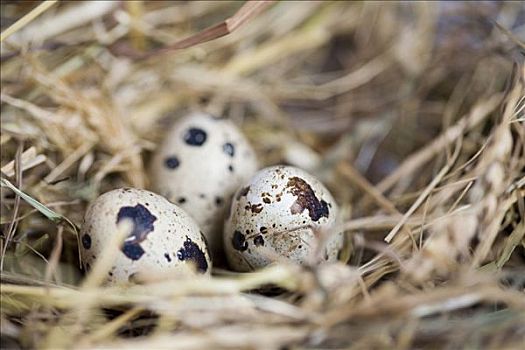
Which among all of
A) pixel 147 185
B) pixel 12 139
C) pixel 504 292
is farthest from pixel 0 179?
pixel 504 292

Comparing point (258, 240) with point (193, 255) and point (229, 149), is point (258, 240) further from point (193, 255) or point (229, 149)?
point (229, 149)

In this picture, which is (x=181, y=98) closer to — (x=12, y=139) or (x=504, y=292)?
(x=12, y=139)

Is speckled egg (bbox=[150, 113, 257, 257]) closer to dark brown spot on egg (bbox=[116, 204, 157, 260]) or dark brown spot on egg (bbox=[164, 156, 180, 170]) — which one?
dark brown spot on egg (bbox=[164, 156, 180, 170])

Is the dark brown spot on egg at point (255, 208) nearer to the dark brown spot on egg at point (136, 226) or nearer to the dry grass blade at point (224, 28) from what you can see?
the dark brown spot on egg at point (136, 226)

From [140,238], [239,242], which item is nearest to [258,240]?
[239,242]

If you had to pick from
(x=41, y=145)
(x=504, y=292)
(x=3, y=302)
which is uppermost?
(x=41, y=145)

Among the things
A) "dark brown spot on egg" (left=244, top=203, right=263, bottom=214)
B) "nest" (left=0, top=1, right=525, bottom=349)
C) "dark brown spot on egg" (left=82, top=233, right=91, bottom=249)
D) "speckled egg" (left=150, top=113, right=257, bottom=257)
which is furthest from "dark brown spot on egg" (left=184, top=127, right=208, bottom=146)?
"dark brown spot on egg" (left=82, top=233, right=91, bottom=249)
